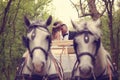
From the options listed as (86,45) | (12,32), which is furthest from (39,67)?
(12,32)

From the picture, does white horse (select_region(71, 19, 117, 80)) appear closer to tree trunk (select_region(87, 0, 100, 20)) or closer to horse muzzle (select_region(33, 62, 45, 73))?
horse muzzle (select_region(33, 62, 45, 73))

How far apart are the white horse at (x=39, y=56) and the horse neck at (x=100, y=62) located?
945 millimetres

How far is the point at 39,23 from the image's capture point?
364 inches

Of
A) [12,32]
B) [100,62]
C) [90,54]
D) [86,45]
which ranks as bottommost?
[12,32]

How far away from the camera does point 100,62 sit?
8.98m

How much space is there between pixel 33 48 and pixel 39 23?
0.81 meters

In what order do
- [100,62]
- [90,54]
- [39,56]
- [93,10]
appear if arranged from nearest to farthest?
[90,54], [39,56], [100,62], [93,10]

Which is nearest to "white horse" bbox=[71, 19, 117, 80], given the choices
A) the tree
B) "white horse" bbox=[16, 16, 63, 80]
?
"white horse" bbox=[16, 16, 63, 80]

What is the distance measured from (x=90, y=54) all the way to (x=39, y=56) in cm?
104

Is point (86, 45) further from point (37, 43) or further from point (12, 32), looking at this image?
point (12, 32)

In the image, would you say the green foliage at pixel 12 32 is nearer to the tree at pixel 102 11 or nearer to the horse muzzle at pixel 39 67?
the tree at pixel 102 11

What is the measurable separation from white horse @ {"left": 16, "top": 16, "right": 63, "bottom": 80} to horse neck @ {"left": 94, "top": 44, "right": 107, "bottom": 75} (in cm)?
94

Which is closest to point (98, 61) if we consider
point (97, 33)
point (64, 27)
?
point (97, 33)

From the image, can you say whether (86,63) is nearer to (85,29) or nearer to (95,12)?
(85,29)
